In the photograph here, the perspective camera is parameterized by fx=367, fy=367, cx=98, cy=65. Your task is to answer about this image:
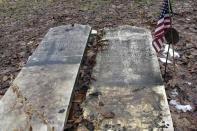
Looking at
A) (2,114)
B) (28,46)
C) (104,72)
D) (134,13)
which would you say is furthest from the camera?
(134,13)

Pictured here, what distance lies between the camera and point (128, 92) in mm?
4027

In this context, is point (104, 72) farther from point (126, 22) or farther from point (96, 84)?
point (126, 22)

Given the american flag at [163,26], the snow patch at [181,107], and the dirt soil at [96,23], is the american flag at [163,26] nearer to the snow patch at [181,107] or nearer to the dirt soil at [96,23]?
the dirt soil at [96,23]

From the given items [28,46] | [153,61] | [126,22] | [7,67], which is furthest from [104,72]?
[126,22]

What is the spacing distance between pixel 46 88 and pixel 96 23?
354 cm

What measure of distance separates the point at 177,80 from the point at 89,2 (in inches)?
192

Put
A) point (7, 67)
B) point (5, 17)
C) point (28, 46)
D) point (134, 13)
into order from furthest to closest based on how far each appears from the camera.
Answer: point (5, 17) → point (134, 13) → point (28, 46) → point (7, 67)

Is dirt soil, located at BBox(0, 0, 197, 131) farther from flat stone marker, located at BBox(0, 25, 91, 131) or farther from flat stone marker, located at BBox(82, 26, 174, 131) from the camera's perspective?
flat stone marker, located at BBox(0, 25, 91, 131)

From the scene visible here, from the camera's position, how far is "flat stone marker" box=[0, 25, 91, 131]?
11.5 ft

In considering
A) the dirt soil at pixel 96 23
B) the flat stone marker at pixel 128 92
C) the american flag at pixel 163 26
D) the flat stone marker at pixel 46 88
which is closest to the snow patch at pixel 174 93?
the dirt soil at pixel 96 23

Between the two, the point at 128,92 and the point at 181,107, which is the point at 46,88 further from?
the point at 181,107

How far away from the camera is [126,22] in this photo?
7422 mm

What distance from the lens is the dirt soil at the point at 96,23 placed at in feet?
15.1

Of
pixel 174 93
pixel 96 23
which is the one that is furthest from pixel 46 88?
pixel 96 23
